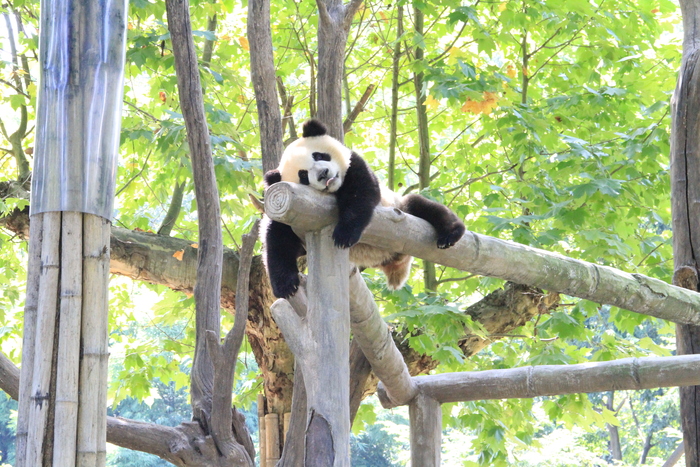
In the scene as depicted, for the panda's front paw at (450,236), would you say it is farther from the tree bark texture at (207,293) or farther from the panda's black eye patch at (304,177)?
the tree bark texture at (207,293)

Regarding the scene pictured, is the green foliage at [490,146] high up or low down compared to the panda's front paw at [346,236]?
up

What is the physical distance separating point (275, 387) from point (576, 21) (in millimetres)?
3507

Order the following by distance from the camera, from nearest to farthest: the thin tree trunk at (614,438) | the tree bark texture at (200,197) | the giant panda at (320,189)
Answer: the giant panda at (320,189) < the tree bark texture at (200,197) < the thin tree trunk at (614,438)

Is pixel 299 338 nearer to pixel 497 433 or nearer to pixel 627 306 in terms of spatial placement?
pixel 627 306

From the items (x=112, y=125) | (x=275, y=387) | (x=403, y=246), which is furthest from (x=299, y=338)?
(x=275, y=387)

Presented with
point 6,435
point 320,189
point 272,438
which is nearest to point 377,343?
point 320,189

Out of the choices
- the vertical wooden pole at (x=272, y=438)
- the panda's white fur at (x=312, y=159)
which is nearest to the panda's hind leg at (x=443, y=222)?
the panda's white fur at (x=312, y=159)

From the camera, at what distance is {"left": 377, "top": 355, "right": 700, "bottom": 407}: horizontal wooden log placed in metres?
2.93

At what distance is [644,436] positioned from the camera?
1573cm

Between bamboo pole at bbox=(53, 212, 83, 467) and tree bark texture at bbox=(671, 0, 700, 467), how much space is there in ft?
10.1

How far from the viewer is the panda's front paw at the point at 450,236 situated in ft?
8.17

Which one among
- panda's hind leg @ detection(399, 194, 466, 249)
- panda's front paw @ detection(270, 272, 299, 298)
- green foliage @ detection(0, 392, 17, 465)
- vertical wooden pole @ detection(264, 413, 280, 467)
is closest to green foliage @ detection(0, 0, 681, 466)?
vertical wooden pole @ detection(264, 413, 280, 467)

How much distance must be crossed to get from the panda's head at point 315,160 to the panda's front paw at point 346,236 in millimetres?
356

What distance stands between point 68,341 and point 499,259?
167 centimetres
